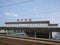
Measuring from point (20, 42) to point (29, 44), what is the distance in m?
0.32

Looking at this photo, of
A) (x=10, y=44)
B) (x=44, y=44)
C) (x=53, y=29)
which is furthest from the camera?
(x=53, y=29)

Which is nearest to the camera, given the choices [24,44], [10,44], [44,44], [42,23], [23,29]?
[44,44]

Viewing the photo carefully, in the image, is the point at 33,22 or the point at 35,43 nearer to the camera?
the point at 35,43

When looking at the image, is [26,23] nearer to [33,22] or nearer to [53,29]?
[33,22]

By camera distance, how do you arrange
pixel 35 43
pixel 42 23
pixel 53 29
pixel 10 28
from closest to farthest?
1. pixel 35 43
2. pixel 53 29
3. pixel 10 28
4. pixel 42 23

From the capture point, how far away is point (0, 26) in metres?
69.9

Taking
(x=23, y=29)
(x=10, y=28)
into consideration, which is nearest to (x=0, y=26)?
(x=10, y=28)

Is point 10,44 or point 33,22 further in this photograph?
point 33,22

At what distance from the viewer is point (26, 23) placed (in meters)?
83.0

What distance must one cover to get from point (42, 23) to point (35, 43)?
79064mm

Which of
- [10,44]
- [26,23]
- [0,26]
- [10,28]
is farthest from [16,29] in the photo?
[10,44]

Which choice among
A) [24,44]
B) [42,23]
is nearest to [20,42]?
[24,44]

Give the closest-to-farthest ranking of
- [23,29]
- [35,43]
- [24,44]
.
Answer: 1. [35,43]
2. [24,44]
3. [23,29]

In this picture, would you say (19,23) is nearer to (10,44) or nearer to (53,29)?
(53,29)
